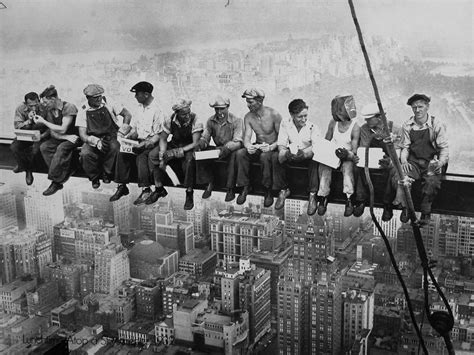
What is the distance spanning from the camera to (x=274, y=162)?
578cm

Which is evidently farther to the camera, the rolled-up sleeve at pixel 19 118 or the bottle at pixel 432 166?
the rolled-up sleeve at pixel 19 118

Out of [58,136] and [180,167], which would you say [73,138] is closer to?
[58,136]

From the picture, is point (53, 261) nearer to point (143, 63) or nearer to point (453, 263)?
point (143, 63)

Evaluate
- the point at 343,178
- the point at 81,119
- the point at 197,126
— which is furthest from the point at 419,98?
the point at 81,119

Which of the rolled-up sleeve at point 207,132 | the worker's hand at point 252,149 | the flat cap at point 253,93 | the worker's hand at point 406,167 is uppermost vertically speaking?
the flat cap at point 253,93

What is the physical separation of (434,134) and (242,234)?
2082 millimetres

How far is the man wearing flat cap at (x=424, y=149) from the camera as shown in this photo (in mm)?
5316

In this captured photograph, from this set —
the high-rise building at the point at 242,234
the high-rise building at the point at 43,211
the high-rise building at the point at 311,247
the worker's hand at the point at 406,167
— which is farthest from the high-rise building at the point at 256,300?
the high-rise building at the point at 43,211

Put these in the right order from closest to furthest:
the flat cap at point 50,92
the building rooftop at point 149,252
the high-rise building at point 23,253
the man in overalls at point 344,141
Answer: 1. the man in overalls at point 344,141
2. the flat cap at point 50,92
3. the building rooftop at point 149,252
4. the high-rise building at point 23,253

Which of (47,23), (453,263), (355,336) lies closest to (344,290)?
(355,336)

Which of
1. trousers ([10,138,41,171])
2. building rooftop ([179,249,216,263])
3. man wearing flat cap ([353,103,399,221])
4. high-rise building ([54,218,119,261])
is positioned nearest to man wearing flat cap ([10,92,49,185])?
trousers ([10,138,41,171])

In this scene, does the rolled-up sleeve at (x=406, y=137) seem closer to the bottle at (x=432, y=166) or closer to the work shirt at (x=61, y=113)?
the bottle at (x=432, y=166)

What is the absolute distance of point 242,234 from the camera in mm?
6613

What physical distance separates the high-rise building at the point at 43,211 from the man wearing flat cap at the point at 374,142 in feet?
10.7
